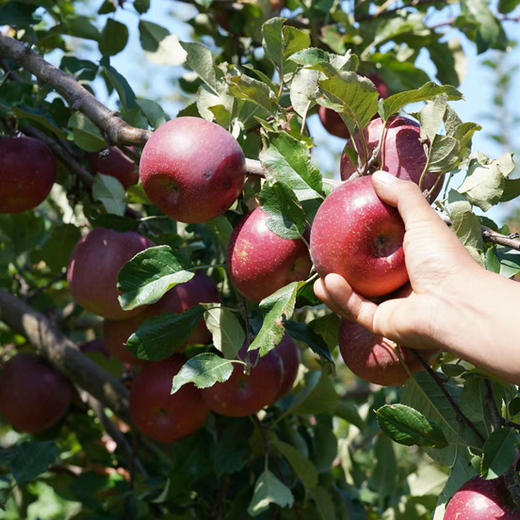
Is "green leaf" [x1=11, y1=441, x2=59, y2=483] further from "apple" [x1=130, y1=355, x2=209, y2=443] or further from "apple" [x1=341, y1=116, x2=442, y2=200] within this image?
"apple" [x1=341, y1=116, x2=442, y2=200]

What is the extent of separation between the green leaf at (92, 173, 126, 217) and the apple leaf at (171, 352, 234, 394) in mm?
484

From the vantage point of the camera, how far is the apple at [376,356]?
1.15 meters

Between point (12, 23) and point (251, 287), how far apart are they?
917 millimetres

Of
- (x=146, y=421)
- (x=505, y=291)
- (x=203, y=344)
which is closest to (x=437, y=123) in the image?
(x=505, y=291)

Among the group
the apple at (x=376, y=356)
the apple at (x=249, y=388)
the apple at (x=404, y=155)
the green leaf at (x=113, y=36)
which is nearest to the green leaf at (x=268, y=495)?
the apple at (x=249, y=388)

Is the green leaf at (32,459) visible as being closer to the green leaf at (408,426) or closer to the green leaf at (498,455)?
the green leaf at (408,426)

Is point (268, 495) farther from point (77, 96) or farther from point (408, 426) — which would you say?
point (77, 96)

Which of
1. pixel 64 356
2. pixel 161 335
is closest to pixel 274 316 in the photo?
pixel 161 335

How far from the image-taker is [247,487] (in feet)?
5.59

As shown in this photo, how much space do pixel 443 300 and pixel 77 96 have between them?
79cm

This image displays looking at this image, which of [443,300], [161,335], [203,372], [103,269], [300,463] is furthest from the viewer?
[300,463]

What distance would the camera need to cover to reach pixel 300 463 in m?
1.66

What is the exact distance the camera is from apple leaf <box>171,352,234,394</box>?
1109 mm

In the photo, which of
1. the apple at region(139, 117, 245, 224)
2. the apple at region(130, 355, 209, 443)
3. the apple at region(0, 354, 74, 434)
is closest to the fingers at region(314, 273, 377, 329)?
the apple at region(139, 117, 245, 224)
